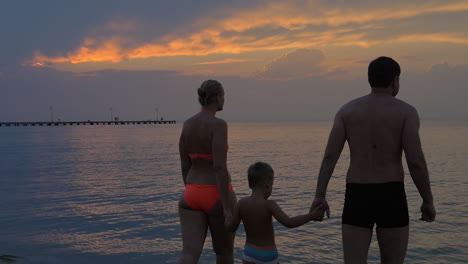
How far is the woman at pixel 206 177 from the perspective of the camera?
454cm

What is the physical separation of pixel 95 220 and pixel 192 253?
31.4 ft

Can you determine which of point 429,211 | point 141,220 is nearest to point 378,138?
point 429,211

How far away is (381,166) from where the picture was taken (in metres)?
3.99

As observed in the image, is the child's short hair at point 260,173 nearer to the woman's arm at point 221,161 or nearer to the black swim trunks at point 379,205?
the woman's arm at point 221,161

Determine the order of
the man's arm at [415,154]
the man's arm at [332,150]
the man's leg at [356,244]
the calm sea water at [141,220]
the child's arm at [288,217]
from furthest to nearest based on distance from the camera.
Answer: the calm sea water at [141,220] < the child's arm at [288,217] < the man's arm at [332,150] < the man's leg at [356,244] < the man's arm at [415,154]

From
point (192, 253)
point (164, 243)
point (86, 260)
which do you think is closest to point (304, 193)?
point (164, 243)

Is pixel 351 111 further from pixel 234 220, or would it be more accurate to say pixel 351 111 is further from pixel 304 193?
pixel 304 193

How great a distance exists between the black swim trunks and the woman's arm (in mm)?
1170

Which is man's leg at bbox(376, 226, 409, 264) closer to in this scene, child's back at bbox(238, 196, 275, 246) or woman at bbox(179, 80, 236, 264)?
child's back at bbox(238, 196, 275, 246)

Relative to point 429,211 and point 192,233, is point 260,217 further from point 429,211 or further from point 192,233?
point 429,211

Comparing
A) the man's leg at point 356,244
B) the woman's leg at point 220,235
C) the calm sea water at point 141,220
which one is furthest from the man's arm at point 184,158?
the calm sea water at point 141,220

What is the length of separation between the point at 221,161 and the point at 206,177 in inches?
11.1

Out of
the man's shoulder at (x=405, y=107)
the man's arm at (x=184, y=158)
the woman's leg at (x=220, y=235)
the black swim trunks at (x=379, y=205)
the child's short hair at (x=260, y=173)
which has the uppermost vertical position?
the man's shoulder at (x=405, y=107)

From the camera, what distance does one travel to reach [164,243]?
1093cm
